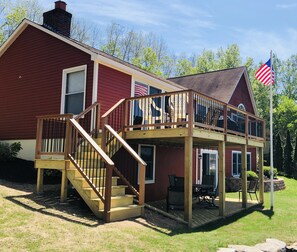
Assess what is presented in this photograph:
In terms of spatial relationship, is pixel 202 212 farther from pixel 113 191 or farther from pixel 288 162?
pixel 288 162

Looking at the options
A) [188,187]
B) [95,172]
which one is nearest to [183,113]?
[188,187]

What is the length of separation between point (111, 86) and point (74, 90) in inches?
50.5

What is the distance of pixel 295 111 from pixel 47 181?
3301 cm

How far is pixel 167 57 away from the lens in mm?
39656

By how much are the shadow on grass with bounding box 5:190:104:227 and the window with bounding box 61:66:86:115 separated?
10.4 ft

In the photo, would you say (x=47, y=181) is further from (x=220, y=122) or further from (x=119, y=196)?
(x=220, y=122)

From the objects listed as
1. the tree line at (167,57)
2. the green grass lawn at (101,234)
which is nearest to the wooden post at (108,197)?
the green grass lawn at (101,234)

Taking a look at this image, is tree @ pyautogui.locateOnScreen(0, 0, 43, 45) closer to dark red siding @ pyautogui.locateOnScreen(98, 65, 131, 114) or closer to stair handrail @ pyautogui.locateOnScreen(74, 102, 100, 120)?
dark red siding @ pyautogui.locateOnScreen(98, 65, 131, 114)

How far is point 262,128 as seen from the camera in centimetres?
1378

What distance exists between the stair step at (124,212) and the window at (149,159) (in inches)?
164

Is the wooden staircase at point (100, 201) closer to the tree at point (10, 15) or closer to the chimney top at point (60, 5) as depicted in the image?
the chimney top at point (60, 5)

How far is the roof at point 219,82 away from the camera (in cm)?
2000

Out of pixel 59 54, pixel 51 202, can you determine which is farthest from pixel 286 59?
pixel 51 202

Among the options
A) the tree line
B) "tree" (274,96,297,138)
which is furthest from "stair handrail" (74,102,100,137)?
"tree" (274,96,297,138)
